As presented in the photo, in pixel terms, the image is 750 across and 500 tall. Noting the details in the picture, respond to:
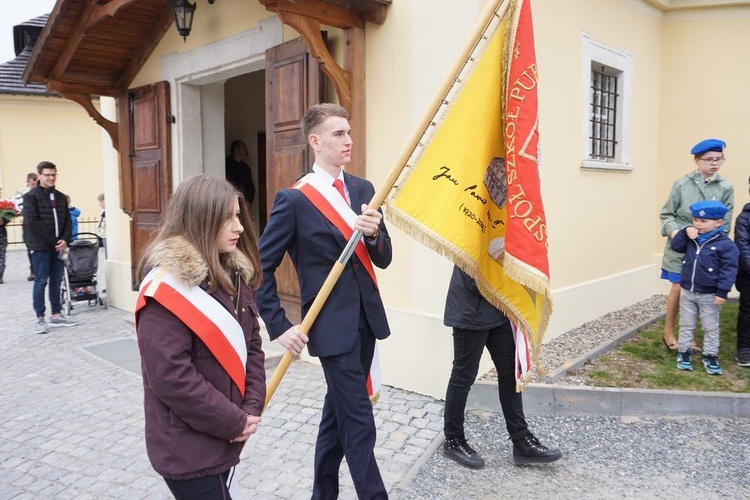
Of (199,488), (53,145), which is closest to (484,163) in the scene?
(199,488)

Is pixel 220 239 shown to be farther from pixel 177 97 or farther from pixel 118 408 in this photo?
pixel 177 97

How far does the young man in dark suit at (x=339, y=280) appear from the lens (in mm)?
2711

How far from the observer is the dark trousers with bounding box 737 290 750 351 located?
5.24 meters

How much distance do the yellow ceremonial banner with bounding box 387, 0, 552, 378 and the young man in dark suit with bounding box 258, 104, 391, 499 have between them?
275 mm

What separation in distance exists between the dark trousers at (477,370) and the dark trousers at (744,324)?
2.86 m

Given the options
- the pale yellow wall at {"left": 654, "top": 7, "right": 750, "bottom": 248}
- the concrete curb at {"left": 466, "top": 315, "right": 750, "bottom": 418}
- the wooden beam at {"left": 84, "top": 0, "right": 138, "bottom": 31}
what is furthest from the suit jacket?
the pale yellow wall at {"left": 654, "top": 7, "right": 750, "bottom": 248}

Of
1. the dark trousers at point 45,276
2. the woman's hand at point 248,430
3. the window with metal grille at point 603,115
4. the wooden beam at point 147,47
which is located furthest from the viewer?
the wooden beam at point 147,47

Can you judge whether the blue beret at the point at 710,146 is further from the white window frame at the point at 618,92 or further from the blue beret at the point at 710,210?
the white window frame at the point at 618,92

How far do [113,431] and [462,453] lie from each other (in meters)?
2.55

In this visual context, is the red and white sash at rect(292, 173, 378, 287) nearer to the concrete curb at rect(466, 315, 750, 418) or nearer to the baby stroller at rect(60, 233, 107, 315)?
the concrete curb at rect(466, 315, 750, 418)

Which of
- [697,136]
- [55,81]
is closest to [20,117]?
[55,81]

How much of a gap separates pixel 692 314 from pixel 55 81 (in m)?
7.97

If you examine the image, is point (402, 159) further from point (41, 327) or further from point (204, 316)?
point (41, 327)

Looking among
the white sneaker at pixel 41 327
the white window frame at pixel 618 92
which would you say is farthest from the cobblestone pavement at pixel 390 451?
the white window frame at pixel 618 92
